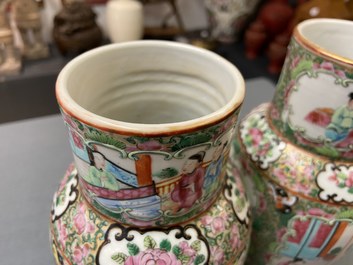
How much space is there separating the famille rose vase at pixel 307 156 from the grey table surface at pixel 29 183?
6.9 inches

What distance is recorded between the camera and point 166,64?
16.5 inches

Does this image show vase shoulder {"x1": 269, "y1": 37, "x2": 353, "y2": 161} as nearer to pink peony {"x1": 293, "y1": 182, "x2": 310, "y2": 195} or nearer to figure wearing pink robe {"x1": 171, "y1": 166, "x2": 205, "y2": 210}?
pink peony {"x1": 293, "y1": 182, "x2": 310, "y2": 195}

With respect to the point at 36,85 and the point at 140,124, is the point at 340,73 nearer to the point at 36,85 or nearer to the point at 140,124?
the point at 140,124

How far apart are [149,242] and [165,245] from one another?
0.01 m

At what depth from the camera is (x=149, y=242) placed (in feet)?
1.15

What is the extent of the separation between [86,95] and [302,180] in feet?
0.84

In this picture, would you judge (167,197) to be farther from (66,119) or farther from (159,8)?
(159,8)

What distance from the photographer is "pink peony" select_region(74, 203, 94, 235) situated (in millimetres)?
366

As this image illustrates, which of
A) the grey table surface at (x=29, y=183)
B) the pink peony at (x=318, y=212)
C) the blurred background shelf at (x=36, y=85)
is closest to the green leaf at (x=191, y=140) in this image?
the pink peony at (x=318, y=212)

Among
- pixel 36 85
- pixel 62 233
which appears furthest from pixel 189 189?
pixel 36 85

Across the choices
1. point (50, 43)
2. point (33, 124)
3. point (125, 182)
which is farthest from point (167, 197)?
point (50, 43)

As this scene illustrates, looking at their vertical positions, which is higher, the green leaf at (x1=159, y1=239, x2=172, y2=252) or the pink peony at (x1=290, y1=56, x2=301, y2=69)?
the pink peony at (x1=290, y1=56, x2=301, y2=69)

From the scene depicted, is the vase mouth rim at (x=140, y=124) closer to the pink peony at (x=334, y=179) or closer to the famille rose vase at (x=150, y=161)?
the famille rose vase at (x=150, y=161)

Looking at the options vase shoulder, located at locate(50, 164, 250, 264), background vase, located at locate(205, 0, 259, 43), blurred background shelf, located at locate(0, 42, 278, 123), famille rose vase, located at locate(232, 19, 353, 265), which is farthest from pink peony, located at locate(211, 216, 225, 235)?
background vase, located at locate(205, 0, 259, 43)
